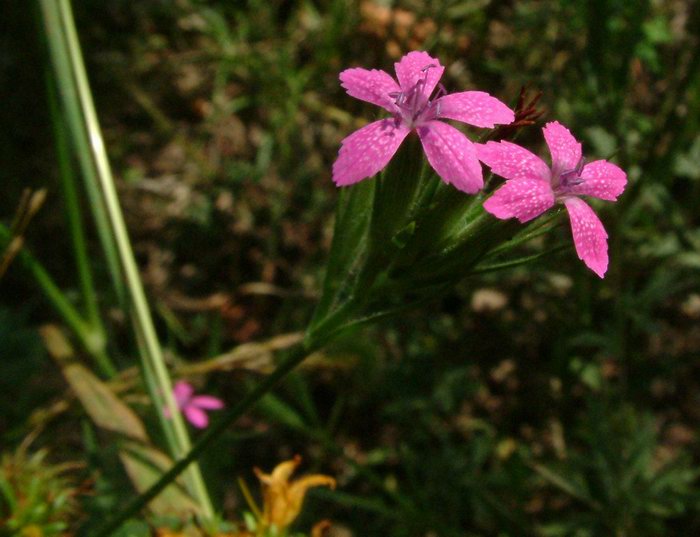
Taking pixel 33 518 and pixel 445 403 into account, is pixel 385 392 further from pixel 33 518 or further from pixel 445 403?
pixel 33 518

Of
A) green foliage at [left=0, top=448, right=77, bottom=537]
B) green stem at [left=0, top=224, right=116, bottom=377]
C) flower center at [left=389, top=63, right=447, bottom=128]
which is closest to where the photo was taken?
flower center at [left=389, top=63, right=447, bottom=128]

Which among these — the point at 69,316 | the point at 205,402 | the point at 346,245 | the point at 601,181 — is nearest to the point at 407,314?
the point at 205,402

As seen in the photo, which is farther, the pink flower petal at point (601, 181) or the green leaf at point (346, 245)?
the green leaf at point (346, 245)

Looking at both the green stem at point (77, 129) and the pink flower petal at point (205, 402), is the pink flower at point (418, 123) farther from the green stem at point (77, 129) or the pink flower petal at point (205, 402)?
the pink flower petal at point (205, 402)

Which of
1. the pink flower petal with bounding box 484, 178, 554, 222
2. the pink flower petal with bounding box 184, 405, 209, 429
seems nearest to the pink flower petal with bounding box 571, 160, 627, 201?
the pink flower petal with bounding box 484, 178, 554, 222

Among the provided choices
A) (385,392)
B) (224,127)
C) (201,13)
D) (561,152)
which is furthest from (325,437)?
(201,13)

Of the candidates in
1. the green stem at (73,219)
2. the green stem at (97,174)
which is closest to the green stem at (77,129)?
the green stem at (97,174)

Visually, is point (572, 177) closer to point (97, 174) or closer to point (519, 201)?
point (519, 201)

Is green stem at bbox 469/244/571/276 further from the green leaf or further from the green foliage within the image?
the green foliage
